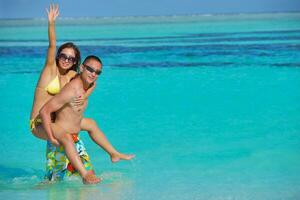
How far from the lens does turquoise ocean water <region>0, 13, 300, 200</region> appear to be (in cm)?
421

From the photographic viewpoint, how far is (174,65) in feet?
36.7

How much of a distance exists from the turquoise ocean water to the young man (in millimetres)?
231

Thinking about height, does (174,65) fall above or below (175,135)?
above

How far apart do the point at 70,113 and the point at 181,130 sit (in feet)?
6.73

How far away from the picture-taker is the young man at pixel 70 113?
12.7ft

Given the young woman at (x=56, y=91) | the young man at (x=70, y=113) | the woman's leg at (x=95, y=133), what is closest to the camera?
the young man at (x=70, y=113)

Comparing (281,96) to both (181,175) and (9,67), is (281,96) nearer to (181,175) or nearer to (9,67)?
(181,175)

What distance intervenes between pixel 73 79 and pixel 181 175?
95 centimetres

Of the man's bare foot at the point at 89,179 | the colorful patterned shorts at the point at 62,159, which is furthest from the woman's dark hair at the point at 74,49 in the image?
the man's bare foot at the point at 89,179

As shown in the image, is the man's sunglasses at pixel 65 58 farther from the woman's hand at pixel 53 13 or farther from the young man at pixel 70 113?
the woman's hand at pixel 53 13

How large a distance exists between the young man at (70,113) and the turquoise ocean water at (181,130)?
0.76 feet

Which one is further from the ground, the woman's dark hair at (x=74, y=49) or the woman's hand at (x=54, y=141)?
the woman's dark hair at (x=74, y=49)

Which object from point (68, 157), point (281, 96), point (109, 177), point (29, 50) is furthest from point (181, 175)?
point (29, 50)

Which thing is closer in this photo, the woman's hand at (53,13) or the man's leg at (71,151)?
the man's leg at (71,151)
